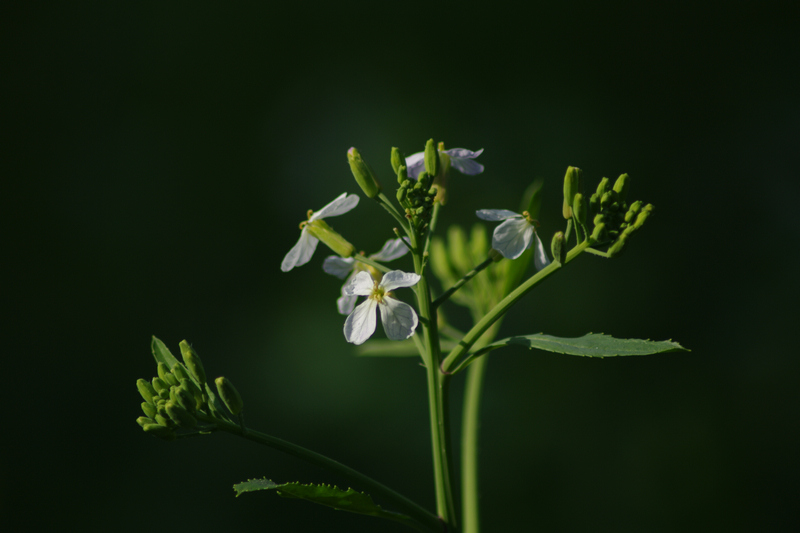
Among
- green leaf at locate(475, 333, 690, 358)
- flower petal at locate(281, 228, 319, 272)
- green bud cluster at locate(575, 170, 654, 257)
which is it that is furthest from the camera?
flower petal at locate(281, 228, 319, 272)

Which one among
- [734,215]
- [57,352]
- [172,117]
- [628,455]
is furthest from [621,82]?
[57,352]

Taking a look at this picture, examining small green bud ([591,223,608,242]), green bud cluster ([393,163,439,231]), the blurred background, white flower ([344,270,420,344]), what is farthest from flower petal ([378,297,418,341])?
the blurred background

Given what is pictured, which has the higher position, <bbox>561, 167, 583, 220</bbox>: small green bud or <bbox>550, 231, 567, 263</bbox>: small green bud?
<bbox>561, 167, 583, 220</bbox>: small green bud

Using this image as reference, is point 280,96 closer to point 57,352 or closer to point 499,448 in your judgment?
point 57,352

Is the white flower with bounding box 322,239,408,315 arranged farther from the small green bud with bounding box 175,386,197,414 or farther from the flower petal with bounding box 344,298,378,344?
the small green bud with bounding box 175,386,197,414

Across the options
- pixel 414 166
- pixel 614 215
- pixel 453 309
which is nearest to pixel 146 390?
pixel 414 166

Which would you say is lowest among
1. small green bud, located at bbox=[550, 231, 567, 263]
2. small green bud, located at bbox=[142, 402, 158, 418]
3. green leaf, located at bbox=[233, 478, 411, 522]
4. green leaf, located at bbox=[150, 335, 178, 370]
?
green leaf, located at bbox=[233, 478, 411, 522]

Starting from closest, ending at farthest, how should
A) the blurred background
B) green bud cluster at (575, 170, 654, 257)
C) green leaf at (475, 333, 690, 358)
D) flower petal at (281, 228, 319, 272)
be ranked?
green leaf at (475, 333, 690, 358) → green bud cluster at (575, 170, 654, 257) → flower petal at (281, 228, 319, 272) → the blurred background

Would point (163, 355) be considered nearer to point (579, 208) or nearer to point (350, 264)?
point (350, 264)
